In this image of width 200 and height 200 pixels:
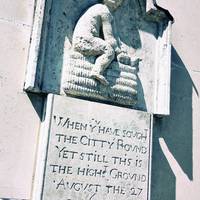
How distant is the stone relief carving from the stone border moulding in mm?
281

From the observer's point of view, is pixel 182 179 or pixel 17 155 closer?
pixel 17 155

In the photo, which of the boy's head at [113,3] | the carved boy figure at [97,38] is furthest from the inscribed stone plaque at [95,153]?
the boy's head at [113,3]

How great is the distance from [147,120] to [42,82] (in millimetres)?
1079

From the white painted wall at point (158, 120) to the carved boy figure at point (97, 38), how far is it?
0.48 m

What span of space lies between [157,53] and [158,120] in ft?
2.35

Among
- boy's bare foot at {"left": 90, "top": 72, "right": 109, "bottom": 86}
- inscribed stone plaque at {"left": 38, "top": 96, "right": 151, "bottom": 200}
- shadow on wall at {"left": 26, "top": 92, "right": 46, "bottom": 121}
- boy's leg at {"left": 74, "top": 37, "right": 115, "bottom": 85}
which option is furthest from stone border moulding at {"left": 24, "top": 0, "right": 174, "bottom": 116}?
boy's bare foot at {"left": 90, "top": 72, "right": 109, "bottom": 86}

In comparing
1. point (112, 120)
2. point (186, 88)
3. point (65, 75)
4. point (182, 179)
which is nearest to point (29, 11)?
point (65, 75)

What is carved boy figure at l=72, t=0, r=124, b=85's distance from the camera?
3621 millimetres

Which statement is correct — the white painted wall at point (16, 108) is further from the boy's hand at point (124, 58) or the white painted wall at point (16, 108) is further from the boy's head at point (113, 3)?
the boy's hand at point (124, 58)

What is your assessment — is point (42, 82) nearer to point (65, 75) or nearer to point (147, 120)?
point (65, 75)

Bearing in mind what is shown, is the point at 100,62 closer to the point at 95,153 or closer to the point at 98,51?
the point at 98,51

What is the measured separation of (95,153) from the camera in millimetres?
3441

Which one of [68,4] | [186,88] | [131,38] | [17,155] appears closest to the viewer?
[17,155]

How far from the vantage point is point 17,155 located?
3.27m
